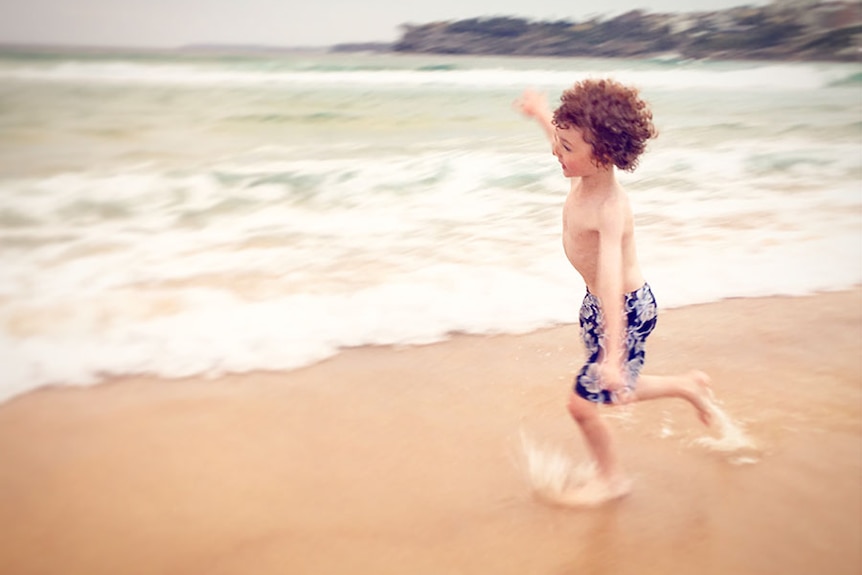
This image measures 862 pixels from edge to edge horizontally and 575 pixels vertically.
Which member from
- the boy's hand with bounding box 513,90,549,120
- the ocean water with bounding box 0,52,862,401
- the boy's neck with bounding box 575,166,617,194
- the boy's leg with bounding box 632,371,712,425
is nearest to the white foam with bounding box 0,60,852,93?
the ocean water with bounding box 0,52,862,401

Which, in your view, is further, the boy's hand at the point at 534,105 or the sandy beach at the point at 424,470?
the boy's hand at the point at 534,105

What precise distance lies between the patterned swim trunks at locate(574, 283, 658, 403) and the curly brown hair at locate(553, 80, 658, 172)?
266 millimetres

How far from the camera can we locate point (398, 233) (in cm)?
278

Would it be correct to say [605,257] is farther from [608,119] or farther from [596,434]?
[596,434]

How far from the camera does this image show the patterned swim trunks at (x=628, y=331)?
4.69ft

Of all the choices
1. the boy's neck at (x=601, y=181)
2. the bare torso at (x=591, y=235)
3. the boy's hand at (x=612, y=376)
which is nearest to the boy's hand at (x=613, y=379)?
the boy's hand at (x=612, y=376)

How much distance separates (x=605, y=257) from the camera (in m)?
1.37

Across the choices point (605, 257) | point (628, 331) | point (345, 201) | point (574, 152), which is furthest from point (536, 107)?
point (345, 201)

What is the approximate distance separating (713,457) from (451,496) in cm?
59

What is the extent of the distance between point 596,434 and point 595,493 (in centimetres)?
12

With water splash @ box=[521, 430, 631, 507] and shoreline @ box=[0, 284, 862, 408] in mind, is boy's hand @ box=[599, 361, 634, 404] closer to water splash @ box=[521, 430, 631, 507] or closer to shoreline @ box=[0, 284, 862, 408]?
water splash @ box=[521, 430, 631, 507]

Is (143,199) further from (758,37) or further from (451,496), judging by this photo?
(758,37)

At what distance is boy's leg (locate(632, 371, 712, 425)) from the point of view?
58.6 inches

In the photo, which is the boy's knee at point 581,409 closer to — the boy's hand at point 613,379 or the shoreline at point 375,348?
the boy's hand at point 613,379
